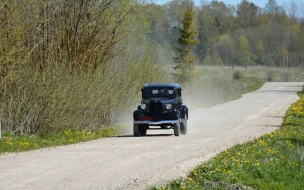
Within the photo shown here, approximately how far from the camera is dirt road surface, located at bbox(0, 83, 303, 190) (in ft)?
46.0

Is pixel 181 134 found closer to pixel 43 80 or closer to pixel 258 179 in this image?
pixel 43 80

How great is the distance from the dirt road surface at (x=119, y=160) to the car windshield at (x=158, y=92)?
1404 millimetres

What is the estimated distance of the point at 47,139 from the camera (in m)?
22.3

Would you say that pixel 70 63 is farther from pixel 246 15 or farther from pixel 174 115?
pixel 246 15

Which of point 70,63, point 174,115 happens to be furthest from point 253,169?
point 70,63

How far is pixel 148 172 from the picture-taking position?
15.4 m

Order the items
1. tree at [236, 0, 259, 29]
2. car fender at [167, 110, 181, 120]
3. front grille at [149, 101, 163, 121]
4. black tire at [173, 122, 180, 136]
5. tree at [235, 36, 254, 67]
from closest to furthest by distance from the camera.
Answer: black tire at [173, 122, 180, 136], car fender at [167, 110, 181, 120], front grille at [149, 101, 163, 121], tree at [235, 36, 254, 67], tree at [236, 0, 259, 29]

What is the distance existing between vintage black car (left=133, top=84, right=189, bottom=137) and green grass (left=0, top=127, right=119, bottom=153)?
1.18 metres

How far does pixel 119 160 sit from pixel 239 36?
13363cm

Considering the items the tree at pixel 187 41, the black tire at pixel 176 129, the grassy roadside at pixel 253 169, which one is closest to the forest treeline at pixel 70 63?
the black tire at pixel 176 129

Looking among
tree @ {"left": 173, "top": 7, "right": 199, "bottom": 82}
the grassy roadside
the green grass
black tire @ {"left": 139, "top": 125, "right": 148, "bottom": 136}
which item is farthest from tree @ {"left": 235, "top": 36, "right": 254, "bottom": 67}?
the grassy roadside

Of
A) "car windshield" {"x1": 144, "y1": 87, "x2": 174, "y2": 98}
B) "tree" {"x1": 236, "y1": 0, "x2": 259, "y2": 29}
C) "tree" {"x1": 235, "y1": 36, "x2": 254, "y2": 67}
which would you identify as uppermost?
"tree" {"x1": 236, "y1": 0, "x2": 259, "y2": 29}

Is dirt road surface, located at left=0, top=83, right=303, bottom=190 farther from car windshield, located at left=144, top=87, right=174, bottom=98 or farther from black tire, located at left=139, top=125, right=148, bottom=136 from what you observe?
car windshield, located at left=144, top=87, right=174, bottom=98

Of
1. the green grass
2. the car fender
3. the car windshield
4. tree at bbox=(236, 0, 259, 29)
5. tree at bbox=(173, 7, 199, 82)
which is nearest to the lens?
the green grass
